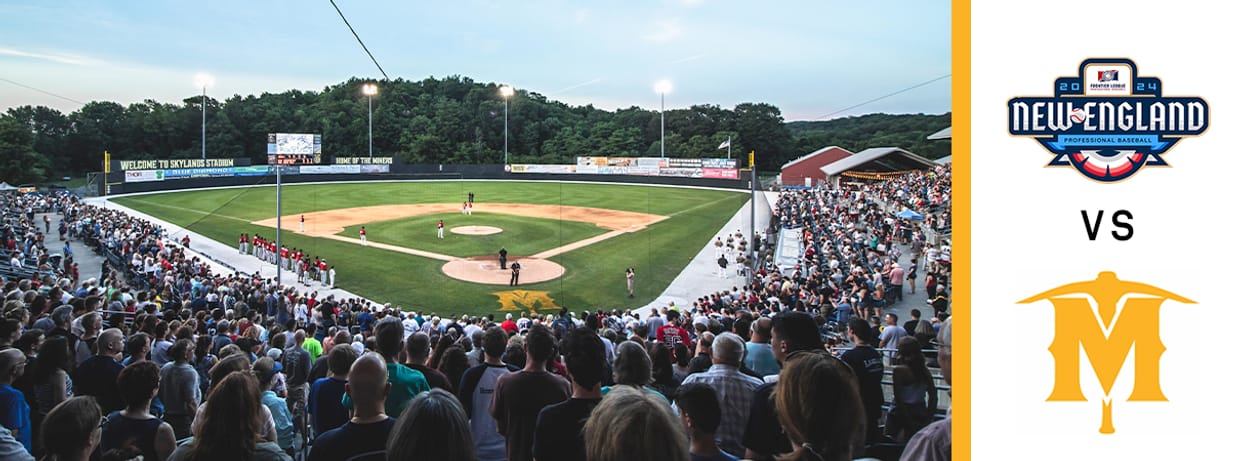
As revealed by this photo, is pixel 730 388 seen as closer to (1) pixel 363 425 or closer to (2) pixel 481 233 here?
(1) pixel 363 425

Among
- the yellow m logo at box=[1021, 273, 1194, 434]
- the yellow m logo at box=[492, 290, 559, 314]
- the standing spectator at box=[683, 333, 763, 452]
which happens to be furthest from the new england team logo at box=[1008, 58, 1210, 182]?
the yellow m logo at box=[492, 290, 559, 314]

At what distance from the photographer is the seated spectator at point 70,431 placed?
377cm

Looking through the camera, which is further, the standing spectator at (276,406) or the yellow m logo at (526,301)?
the yellow m logo at (526,301)

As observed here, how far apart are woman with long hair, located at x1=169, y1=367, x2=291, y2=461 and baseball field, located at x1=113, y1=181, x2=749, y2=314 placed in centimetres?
1909

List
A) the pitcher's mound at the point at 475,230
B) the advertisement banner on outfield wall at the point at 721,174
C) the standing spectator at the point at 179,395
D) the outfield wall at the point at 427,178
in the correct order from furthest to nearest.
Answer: the advertisement banner on outfield wall at the point at 721,174 → the outfield wall at the point at 427,178 → the pitcher's mound at the point at 475,230 → the standing spectator at the point at 179,395

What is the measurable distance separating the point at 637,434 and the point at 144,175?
218ft

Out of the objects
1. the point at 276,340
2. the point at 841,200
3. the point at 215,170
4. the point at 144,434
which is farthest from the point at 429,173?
the point at 144,434

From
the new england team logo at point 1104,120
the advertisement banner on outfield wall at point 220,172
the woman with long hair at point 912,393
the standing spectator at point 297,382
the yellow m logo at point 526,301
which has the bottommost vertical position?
the yellow m logo at point 526,301

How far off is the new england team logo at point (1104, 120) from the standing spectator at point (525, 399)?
2815 millimetres

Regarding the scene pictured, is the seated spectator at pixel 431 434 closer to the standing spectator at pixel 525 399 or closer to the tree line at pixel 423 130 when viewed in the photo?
the standing spectator at pixel 525 399

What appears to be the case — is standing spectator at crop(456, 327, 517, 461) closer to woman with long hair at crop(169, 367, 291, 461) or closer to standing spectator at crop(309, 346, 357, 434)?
standing spectator at crop(309, 346, 357, 434)

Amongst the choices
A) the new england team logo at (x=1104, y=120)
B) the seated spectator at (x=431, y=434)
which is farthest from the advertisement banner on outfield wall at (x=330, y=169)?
the new england team logo at (x=1104, y=120)

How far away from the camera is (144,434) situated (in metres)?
4.55

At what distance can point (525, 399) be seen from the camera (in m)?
4.55
